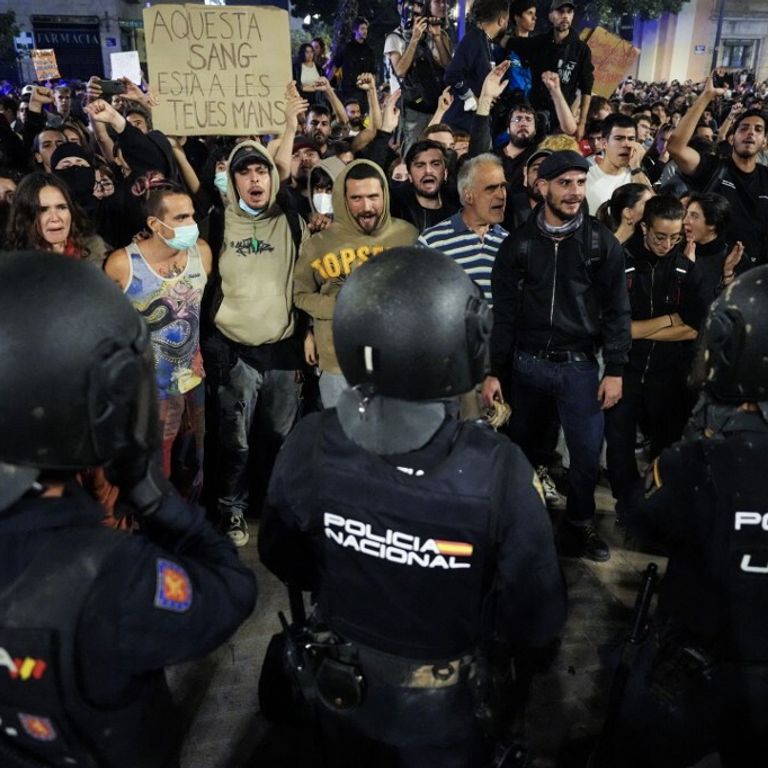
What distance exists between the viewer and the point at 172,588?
1497 millimetres

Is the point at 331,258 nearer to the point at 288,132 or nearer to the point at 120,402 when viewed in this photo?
the point at 288,132

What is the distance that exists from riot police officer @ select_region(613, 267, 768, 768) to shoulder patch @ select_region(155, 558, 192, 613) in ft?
4.48

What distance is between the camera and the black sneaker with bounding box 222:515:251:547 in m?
4.40

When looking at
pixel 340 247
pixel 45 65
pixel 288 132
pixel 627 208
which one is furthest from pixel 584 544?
pixel 45 65

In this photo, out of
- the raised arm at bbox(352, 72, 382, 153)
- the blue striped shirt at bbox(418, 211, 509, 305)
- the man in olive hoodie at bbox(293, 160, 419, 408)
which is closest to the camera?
the man in olive hoodie at bbox(293, 160, 419, 408)

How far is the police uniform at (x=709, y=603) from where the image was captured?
6.25 feet

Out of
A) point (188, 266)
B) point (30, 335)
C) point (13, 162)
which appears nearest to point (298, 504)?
point (30, 335)

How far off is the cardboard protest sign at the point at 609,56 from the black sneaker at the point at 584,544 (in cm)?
576

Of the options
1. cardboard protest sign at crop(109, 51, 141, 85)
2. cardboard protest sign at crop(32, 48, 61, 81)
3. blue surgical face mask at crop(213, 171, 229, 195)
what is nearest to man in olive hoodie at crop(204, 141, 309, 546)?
blue surgical face mask at crop(213, 171, 229, 195)

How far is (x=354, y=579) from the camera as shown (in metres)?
1.91

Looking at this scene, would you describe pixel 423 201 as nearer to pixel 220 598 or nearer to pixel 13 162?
pixel 220 598

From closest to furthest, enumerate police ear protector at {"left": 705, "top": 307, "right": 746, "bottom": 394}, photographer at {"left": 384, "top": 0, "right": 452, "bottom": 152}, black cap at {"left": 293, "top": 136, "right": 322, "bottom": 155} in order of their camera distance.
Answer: police ear protector at {"left": 705, "top": 307, "right": 746, "bottom": 394}
black cap at {"left": 293, "top": 136, "right": 322, "bottom": 155}
photographer at {"left": 384, "top": 0, "right": 452, "bottom": 152}

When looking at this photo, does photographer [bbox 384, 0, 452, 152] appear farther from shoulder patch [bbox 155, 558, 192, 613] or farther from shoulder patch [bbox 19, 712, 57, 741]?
shoulder patch [bbox 19, 712, 57, 741]

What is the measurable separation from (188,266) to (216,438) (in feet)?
4.62
